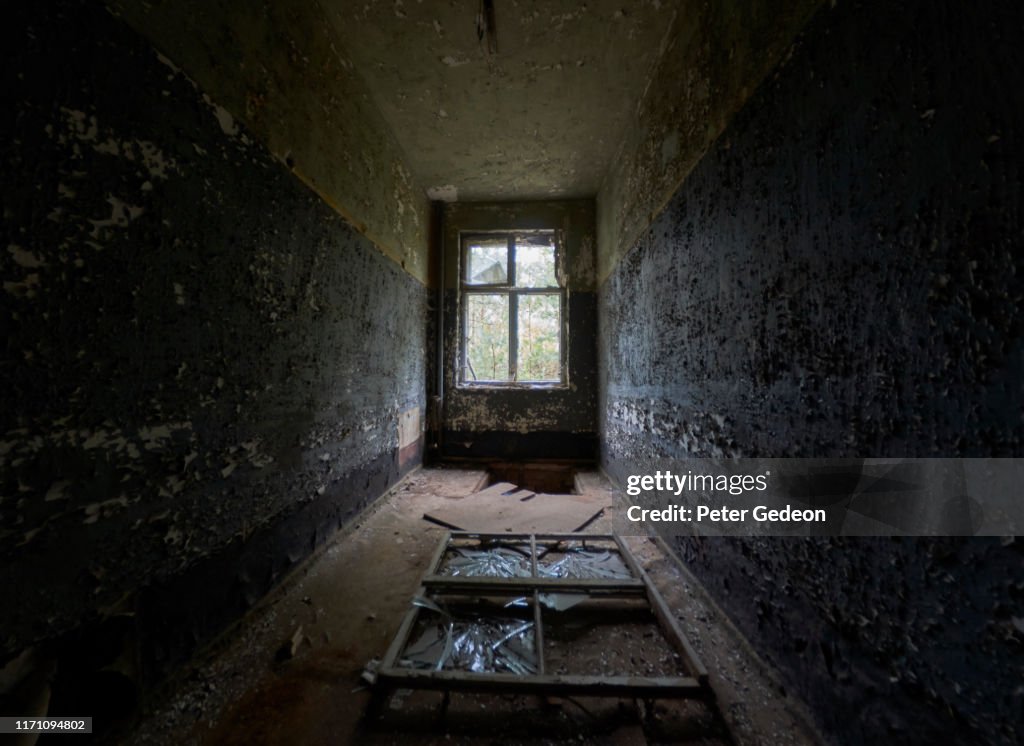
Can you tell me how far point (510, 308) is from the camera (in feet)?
13.6

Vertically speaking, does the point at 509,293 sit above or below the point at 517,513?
above

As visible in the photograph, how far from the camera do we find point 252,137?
144 cm

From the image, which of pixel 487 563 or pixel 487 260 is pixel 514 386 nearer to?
pixel 487 260

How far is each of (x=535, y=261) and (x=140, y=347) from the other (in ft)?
11.8

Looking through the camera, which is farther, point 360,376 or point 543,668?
point 360,376

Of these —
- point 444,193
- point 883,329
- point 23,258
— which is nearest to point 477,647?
point 883,329

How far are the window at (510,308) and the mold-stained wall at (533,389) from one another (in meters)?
0.12

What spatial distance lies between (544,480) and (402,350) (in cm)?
187

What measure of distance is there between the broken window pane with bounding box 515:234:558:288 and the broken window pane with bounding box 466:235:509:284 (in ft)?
0.49

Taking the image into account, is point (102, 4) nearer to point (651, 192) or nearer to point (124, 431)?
point (124, 431)

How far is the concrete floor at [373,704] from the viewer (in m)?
0.98

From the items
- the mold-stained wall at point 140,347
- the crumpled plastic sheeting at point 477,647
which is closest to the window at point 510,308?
the mold-stained wall at point 140,347

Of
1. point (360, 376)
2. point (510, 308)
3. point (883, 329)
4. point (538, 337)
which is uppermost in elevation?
point (510, 308)

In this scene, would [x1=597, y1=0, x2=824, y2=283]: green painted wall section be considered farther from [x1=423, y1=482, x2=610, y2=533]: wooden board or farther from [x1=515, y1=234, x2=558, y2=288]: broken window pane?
[x1=423, y1=482, x2=610, y2=533]: wooden board
